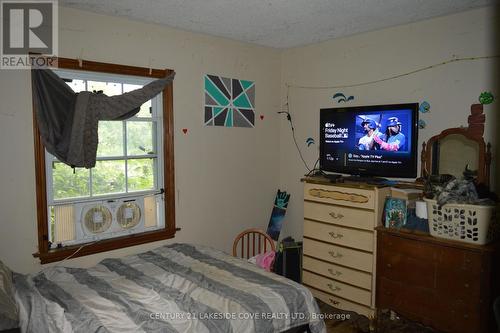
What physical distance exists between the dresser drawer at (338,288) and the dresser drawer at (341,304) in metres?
0.04

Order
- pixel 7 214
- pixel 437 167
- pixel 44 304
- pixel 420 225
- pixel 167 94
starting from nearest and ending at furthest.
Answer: pixel 44 304, pixel 7 214, pixel 420 225, pixel 437 167, pixel 167 94

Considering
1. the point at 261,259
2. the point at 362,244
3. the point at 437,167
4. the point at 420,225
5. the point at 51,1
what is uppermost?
the point at 51,1

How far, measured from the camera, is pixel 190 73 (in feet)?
11.1

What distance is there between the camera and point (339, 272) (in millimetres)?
3152

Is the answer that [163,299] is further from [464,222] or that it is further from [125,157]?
[464,222]

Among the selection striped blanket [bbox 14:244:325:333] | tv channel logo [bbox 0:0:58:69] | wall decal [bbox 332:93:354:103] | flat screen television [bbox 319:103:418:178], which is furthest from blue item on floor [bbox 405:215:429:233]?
tv channel logo [bbox 0:0:58:69]

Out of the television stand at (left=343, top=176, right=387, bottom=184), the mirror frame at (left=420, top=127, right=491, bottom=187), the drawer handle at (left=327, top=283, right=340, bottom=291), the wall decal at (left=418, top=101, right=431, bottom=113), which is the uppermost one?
the wall decal at (left=418, top=101, right=431, bottom=113)

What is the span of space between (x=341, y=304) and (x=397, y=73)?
2036mm

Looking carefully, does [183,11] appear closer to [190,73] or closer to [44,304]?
[190,73]

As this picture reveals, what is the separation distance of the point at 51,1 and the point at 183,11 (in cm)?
90

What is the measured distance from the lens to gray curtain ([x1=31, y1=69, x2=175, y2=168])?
2.59 metres

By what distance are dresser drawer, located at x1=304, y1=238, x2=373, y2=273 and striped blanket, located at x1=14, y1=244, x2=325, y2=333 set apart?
80 cm

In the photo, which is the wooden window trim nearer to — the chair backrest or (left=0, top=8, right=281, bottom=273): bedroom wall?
(left=0, top=8, right=281, bottom=273): bedroom wall

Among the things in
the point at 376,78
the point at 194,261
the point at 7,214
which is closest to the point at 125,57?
the point at 7,214
